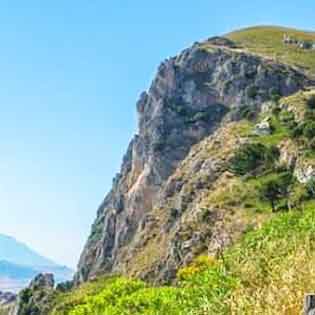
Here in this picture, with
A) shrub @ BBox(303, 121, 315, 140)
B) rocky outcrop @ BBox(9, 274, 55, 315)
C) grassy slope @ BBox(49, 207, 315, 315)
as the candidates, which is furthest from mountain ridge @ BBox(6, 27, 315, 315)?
rocky outcrop @ BBox(9, 274, 55, 315)

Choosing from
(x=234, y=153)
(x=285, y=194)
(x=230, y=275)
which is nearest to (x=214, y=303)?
(x=230, y=275)

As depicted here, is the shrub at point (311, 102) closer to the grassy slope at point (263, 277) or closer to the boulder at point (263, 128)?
the boulder at point (263, 128)

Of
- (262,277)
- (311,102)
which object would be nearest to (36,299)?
(311,102)

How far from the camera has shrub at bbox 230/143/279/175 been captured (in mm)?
119875

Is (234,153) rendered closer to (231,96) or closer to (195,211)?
(195,211)

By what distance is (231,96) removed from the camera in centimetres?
17275

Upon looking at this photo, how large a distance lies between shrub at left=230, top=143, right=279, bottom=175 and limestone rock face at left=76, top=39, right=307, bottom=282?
3079 centimetres

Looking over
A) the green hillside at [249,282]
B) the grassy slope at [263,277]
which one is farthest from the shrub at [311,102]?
the grassy slope at [263,277]

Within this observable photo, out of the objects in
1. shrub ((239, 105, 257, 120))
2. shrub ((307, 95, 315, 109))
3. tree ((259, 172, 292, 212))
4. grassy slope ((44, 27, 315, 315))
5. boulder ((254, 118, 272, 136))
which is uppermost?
shrub ((239, 105, 257, 120))

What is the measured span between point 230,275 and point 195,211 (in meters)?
97.2

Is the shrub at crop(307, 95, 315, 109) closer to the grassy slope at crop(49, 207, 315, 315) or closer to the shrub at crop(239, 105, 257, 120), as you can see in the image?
the shrub at crop(239, 105, 257, 120)

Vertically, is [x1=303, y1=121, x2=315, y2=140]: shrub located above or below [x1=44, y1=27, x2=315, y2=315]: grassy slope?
above

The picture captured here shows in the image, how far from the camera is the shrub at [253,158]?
119875 millimetres

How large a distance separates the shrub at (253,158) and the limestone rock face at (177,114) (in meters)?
30.8
